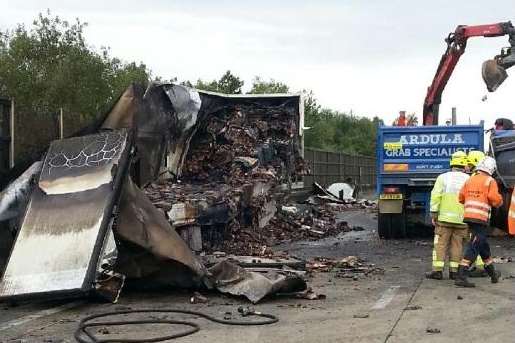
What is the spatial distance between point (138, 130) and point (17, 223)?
8.60 feet

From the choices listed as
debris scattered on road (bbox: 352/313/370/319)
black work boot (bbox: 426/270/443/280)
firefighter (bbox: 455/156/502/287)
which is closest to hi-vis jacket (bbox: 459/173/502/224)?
firefighter (bbox: 455/156/502/287)

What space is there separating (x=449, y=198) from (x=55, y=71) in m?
16.7

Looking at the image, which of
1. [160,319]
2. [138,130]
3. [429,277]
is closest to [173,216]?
[138,130]

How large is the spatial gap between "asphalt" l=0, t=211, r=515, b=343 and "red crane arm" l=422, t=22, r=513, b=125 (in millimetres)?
7096

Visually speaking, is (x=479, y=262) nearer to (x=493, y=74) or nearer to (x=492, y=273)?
(x=492, y=273)

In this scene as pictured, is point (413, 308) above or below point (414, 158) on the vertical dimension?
below

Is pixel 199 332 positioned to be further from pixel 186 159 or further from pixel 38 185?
pixel 186 159

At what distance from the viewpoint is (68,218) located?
741cm

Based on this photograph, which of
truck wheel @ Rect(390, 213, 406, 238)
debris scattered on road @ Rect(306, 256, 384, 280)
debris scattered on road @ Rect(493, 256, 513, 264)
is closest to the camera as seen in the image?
debris scattered on road @ Rect(306, 256, 384, 280)

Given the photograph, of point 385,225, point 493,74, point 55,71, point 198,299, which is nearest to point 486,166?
point 198,299

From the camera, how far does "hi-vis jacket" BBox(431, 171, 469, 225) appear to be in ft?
29.9

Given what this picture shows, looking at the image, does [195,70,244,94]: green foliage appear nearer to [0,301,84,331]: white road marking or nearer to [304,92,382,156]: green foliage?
[304,92,382,156]: green foliage

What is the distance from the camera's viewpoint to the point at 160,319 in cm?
652

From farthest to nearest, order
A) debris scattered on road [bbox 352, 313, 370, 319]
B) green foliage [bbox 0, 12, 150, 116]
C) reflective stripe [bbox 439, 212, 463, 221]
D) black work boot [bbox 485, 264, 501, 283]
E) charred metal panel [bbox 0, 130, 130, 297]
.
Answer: green foliage [bbox 0, 12, 150, 116], reflective stripe [bbox 439, 212, 463, 221], black work boot [bbox 485, 264, 501, 283], charred metal panel [bbox 0, 130, 130, 297], debris scattered on road [bbox 352, 313, 370, 319]
